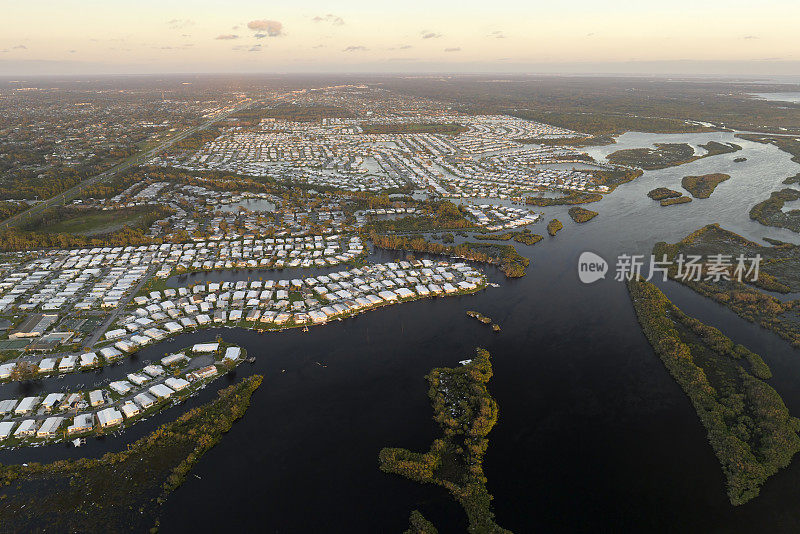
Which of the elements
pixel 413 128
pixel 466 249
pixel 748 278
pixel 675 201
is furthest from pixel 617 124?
pixel 466 249

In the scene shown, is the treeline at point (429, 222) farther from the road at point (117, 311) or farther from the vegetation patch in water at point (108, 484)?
the vegetation patch in water at point (108, 484)

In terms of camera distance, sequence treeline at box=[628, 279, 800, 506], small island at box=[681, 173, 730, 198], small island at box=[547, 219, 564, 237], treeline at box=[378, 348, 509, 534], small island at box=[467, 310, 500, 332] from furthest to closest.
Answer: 1. small island at box=[681, 173, 730, 198]
2. small island at box=[547, 219, 564, 237]
3. small island at box=[467, 310, 500, 332]
4. treeline at box=[628, 279, 800, 506]
5. treeline at box=[378, 348, 509, 534]

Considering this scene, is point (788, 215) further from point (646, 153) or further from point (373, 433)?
point (373, 433)

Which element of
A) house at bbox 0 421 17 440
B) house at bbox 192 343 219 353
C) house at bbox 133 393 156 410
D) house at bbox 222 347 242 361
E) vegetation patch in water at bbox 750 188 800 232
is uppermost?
vegetation patch in water at bbox 750 188 800 232

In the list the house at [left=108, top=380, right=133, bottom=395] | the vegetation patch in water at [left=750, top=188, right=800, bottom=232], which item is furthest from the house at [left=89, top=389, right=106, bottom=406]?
the vegetation patch in water at [left=750, top=188, right=800, bottom=232]

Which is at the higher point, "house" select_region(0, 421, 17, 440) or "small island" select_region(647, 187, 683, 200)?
"small island" select_region(647, 187, 683, 200)

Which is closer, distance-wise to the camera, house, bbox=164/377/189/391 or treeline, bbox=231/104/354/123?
house, bbox=164/377/189/391

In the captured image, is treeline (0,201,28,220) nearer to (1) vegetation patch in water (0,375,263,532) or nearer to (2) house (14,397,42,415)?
(2) house (14,397,42,415)

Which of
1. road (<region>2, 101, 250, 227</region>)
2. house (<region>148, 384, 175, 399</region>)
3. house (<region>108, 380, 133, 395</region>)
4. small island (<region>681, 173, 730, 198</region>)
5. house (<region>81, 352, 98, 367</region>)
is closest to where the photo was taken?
house (<region>148, 384, 175, 399</region>)
